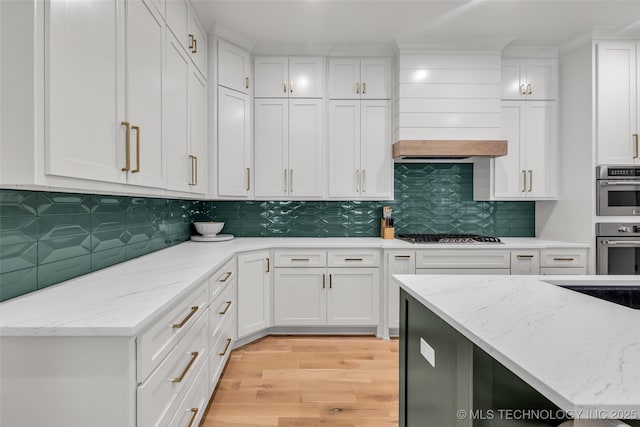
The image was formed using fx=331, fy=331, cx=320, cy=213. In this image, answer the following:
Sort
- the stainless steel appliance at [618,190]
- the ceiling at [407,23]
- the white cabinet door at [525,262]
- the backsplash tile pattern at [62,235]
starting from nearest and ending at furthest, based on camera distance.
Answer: the backsplash tile pattern at [62,235] < the ceiling at [407,23] < the stainless steel appliance at [618,190] < the white cabinet door at [525,262]

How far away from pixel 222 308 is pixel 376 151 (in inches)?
80.3

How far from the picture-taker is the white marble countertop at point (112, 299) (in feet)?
3.03

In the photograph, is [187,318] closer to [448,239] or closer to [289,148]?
[289,148]

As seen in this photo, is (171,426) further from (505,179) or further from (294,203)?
(505,179)

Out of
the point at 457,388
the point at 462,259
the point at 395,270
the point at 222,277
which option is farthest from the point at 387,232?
the point at 457,388

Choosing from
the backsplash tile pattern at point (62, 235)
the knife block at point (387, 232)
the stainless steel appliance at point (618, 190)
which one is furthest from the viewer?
the knife block at point (387, 232)

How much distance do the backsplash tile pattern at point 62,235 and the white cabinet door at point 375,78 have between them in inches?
87.6

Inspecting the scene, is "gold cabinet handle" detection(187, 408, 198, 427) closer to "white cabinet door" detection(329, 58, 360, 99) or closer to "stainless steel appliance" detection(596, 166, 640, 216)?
"white cabinet door" detection(329, 58, 360, 99)

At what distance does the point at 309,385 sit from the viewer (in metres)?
2.24

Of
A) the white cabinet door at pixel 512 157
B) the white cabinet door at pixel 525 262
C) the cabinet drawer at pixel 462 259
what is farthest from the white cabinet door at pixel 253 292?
the white cabinet door at pixel 512 157

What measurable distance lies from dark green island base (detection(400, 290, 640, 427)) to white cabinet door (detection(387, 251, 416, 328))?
158 centimetres

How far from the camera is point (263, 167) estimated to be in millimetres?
3230

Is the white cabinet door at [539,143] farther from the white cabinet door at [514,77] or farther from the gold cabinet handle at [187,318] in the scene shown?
the gold cabinet handle at [187,318]

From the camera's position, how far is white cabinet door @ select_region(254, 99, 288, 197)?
3223mm
